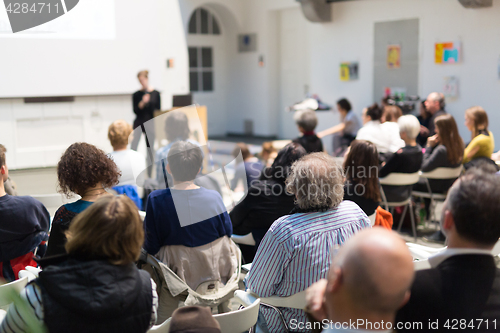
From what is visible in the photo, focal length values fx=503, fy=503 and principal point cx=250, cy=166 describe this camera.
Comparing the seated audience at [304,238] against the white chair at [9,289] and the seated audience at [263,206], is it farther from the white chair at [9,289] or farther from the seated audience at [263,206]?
the white chair at [9,289]

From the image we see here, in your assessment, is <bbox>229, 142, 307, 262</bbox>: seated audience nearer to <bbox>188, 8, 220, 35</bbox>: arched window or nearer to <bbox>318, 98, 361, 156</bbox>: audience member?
<bbox>318, 98, 361, 156</bbox>: audience member

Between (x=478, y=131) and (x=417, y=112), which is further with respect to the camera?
(x=417, y=112)

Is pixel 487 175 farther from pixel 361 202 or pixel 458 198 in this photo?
pixel 361 202

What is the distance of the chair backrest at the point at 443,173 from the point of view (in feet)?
15.3

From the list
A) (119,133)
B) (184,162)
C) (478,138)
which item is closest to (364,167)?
(184,162)

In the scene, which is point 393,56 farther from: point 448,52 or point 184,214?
point 184,214

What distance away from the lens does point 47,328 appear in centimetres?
140

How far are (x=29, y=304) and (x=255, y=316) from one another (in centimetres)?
84

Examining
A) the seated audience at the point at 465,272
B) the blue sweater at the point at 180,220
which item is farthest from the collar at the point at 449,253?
the blue sweater at the point at 180,220

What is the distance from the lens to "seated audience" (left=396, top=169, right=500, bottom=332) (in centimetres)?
139

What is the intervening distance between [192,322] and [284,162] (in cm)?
178

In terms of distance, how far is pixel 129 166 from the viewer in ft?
11.8

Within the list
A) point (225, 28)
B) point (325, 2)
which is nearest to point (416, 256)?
point (325, 2)

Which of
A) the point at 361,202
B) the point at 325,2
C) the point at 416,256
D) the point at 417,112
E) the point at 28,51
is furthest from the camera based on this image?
the point at 325,2
